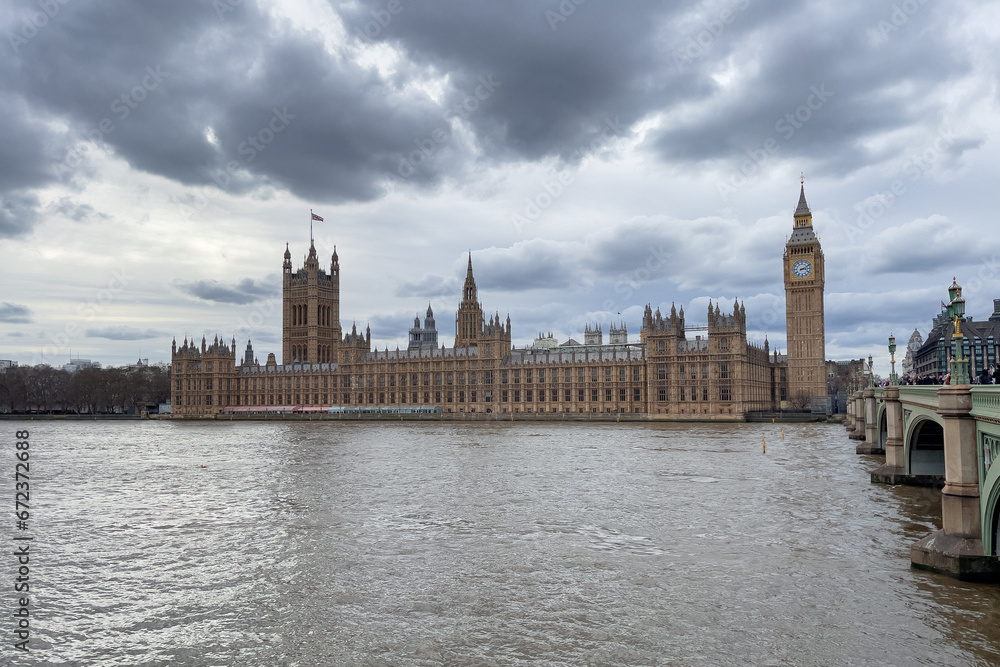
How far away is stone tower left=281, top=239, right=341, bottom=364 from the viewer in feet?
569

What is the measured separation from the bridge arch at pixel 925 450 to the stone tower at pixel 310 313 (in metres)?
144

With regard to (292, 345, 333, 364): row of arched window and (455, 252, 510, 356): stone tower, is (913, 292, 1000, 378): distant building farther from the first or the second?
(292, 345, 333, 364): row of arched window

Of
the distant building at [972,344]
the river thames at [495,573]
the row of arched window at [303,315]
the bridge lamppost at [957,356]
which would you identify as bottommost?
the river thames at [495,573]

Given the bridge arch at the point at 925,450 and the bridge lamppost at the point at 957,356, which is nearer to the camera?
the bridge lamppost at the point at 957,356

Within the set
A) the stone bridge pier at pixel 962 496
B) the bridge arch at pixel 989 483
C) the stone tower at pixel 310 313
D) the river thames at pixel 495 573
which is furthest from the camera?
the stone tower at pixel 310 313

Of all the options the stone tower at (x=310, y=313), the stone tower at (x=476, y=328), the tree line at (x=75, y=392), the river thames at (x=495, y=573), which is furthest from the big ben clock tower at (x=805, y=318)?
the tree line at (x=75, y=392)

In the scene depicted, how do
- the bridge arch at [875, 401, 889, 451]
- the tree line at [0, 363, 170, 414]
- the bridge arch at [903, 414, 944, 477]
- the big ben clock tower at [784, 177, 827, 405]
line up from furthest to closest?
the tree line at [0, 363, 170, 414] < the big ben clock tower at [784, 177, 827, 405] < the bridge arch at [875, 401, 889, 451] < the bridge arch at [903, 414, 944, 477]

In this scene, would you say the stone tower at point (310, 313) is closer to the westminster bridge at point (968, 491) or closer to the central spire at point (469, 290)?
the central spire at point (469, 290)

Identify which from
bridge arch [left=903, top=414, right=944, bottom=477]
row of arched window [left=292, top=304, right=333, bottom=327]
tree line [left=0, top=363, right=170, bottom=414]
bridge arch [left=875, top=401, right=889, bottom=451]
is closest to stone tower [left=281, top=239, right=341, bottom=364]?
row of arched window [left=292, top=304, right=333, bottom=327]

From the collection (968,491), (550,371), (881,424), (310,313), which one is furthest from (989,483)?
(310,313)

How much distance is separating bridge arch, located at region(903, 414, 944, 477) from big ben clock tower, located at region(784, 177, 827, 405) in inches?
3481

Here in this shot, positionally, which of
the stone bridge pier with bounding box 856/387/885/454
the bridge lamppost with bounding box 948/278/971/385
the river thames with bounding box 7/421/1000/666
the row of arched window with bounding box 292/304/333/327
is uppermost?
the row of arched window with bounding box 292/304/333/327

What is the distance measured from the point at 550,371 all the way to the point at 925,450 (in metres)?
89.8

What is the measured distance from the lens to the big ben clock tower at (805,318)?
414 feet
